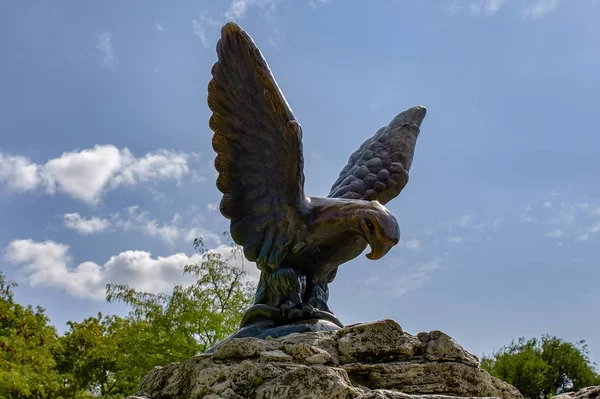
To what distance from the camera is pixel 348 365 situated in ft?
10.7

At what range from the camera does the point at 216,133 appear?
178 inches

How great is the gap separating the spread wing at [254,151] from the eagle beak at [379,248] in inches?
23.2

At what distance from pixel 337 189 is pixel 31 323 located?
15471mm

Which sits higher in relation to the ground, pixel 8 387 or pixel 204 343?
pixel 204 343

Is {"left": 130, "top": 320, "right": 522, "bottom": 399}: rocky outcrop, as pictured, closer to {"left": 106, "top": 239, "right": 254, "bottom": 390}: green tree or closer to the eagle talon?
the eagle talon

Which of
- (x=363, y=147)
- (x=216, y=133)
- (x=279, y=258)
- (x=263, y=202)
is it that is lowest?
(x=279, y=258)

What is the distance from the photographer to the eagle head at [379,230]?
430 centimetres

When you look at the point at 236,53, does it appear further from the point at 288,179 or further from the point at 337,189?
the point at 337,189

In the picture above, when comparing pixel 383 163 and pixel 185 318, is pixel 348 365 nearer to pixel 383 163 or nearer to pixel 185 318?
pixel 383 163

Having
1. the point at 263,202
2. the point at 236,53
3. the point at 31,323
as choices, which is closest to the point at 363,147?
the point at 263,202

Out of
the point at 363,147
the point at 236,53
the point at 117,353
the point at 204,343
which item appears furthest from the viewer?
the point at 117,353

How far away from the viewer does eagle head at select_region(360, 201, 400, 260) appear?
169 inches

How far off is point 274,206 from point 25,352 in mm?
13240

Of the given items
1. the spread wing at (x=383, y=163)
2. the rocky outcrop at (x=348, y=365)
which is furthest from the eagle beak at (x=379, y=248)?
the spread wing at (x=383, y=163)
